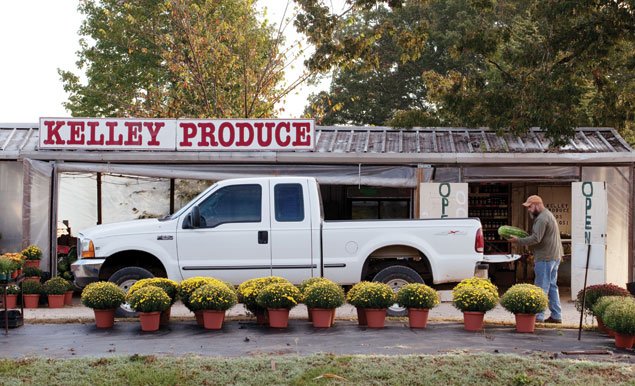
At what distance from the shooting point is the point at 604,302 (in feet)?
25.7

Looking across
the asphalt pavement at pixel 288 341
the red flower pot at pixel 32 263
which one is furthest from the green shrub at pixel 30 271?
the asphalt pavement at pixel 288 341

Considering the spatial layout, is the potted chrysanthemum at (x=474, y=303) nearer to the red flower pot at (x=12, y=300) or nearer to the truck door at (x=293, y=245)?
the truck door at (x=293, y=245)

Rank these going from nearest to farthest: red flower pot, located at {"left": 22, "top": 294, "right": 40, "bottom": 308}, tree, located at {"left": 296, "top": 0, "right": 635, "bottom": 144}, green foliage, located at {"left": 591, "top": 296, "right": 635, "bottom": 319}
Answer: green foliage, located at {"left": 591, "top": 296, "right": 635, "bottom": 319}, red flower pot, located at {"left": 22, "top": 294, "right": 40, "bottom": 308}, tree, located at {"left": 296, "top": 0, "right": 635, "bottom": 144}

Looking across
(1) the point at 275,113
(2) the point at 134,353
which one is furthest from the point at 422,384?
(1) the point at 275,113

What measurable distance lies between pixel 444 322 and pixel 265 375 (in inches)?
149

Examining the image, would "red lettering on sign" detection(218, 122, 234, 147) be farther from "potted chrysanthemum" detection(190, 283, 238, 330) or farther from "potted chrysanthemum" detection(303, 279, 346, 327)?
"potted chrysanthemum" detection(303, 279, 346, 327)

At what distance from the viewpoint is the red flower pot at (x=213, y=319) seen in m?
7.97

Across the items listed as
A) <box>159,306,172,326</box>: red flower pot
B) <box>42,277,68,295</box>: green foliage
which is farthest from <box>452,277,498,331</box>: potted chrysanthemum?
<box>42,277,68,295</box>: green foliage

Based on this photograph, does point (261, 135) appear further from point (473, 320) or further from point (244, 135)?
point (473, 320)

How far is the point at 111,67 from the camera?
2942cm

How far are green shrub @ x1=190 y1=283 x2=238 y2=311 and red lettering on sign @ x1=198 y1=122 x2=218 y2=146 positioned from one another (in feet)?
16.3

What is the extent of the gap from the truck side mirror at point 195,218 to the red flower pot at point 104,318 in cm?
186

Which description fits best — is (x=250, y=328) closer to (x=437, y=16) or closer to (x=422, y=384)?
(x=422, y=384)

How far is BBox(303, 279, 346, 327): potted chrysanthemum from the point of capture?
8031 millimetres
